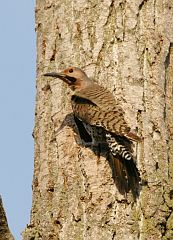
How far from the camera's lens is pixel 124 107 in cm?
508

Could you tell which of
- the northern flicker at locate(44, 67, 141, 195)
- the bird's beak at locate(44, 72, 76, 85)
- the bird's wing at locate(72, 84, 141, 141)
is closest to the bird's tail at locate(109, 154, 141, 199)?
the northern flicker at locate(44, 67, 141, 195)

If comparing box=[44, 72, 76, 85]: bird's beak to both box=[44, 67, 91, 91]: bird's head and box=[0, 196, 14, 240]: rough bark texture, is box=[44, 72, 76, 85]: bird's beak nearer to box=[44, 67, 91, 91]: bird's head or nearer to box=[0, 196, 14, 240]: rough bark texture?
box=[44, 67, 91, 91]: bird's head

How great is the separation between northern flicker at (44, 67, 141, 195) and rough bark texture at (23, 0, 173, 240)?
0.19ft

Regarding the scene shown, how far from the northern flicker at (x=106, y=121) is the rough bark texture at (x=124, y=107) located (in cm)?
6

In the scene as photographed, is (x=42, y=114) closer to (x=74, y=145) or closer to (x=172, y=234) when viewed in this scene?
(x=74, y=145)

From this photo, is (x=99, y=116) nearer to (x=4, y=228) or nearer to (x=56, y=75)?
(x=56, y=75)

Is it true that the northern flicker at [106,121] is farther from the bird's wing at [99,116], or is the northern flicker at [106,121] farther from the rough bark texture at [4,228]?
the rough bark texture at [4,228]

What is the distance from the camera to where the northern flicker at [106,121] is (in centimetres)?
479

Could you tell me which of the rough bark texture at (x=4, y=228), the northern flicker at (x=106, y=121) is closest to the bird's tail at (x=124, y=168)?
the northern flicker at (x=106, y=121)

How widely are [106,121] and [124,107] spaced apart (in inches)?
7.8

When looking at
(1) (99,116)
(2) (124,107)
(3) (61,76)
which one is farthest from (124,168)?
(3) (61,76)

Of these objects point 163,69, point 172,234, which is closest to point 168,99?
point 163,69

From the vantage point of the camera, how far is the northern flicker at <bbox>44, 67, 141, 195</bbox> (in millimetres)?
4789

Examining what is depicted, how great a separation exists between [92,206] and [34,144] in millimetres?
711
